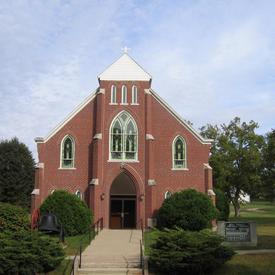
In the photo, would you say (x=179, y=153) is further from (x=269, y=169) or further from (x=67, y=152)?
(x=269, y=169)

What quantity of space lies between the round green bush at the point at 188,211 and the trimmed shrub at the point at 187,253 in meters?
10.7

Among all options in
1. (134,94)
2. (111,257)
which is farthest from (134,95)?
(111,257)

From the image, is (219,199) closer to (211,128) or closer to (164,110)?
(164,110)

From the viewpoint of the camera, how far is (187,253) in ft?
57.7

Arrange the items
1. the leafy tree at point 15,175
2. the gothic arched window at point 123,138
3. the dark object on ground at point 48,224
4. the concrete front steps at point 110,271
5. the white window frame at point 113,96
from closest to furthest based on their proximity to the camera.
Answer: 1. the concrete front steps at point 110,271
2. the dark object on ground at point 48,224
3. the gothic arched window at point 123,138
4. the white window frame at point 113,96
5. the leafy tree at point 15,175

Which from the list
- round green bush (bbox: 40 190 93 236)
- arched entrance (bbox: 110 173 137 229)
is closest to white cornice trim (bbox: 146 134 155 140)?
arched entrance (bbox: 110 173 137 229)

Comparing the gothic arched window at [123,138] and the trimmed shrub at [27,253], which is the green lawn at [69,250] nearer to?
the trimmed shrub at [27,253]

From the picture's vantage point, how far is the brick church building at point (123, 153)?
34.2m

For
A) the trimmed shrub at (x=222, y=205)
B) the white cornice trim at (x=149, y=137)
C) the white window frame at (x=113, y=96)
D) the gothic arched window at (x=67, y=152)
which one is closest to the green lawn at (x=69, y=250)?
the gothic arched window at (x=67, y=152)

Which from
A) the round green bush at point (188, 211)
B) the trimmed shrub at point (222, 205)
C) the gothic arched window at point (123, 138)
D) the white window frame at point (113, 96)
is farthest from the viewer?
the trimmed shrub at point (222, 205)

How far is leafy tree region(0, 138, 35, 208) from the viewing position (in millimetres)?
46938

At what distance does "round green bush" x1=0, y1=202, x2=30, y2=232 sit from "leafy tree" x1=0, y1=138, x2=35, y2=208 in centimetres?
2677

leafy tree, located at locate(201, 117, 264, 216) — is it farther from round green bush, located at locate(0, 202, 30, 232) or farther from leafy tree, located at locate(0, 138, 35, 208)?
round green bush, located at locate(0, 202, 30, 232)

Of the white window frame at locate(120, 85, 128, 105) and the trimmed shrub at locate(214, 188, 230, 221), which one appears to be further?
the trimmed shrub at locate(214, 188, 230, 221)
